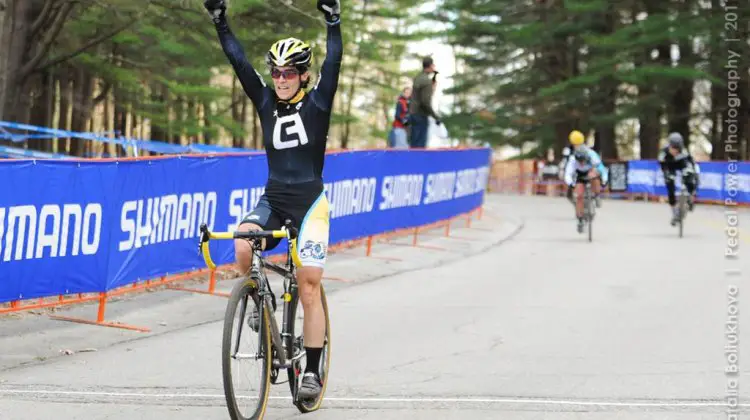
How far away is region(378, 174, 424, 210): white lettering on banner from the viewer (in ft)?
60.3

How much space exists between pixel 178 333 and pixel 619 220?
2006 cm

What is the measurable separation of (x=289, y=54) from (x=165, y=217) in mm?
5325

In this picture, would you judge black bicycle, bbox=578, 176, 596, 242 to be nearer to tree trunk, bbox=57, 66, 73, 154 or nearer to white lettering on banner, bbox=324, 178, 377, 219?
white lettering on banner, bbox=324, 178, 377, 219

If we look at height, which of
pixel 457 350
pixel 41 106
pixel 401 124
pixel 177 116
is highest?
pixel 177 116

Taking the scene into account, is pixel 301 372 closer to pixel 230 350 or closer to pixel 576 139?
pixel 230 350

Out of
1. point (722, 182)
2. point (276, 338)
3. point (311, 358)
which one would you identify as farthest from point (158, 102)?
point (276, 338)

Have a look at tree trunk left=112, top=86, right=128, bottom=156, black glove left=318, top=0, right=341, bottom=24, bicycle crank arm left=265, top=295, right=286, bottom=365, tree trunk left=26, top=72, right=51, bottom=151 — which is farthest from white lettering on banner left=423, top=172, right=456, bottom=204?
tree trunk left=26, top=72, right=51, bottom=151

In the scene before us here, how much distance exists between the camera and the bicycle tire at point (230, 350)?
20.1ft

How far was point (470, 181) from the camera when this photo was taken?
992 inches

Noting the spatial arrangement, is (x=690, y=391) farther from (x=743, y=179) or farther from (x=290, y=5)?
(x=743, y=179)

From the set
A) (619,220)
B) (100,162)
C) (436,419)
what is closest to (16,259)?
(100,162)

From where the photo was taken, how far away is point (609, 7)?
54406 mm

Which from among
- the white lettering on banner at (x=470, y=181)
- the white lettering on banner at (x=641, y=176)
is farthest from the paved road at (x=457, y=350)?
the white lettering on banner at (x=641, y=176)

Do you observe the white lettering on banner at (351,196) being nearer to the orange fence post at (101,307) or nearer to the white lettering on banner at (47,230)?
the orange fence post at (101,307)
